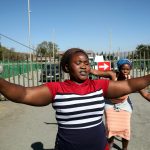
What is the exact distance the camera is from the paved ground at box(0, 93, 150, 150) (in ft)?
21.4

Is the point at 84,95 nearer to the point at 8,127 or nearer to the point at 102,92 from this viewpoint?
the point at 102,92

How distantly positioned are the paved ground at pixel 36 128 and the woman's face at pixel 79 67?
3.74 m

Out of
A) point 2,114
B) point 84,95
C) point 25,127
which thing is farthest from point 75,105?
point 2,114

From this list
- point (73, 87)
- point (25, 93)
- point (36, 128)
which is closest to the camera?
point (25, 93)

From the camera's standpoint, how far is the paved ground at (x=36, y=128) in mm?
6516

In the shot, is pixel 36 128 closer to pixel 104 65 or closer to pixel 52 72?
pixel 104 65

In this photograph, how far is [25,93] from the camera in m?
2.55

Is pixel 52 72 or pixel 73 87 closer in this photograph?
pixel 73 87

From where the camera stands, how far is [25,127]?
8305 mm

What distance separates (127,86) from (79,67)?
0.46 metres

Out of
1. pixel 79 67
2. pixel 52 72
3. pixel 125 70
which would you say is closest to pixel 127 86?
pixel 79 67

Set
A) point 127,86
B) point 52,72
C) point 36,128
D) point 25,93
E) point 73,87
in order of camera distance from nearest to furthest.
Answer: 1. point 25,93
2. point 73,87
3. point 127,86
4. point 36,128
5. point 52,72

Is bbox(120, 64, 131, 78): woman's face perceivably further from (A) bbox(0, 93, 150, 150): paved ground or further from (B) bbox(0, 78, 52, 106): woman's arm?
(B) bbox(0, 78, 52, 106): woman's arm

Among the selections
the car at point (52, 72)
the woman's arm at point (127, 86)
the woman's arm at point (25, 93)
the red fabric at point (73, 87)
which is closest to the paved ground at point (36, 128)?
the car at point (52, 72)
